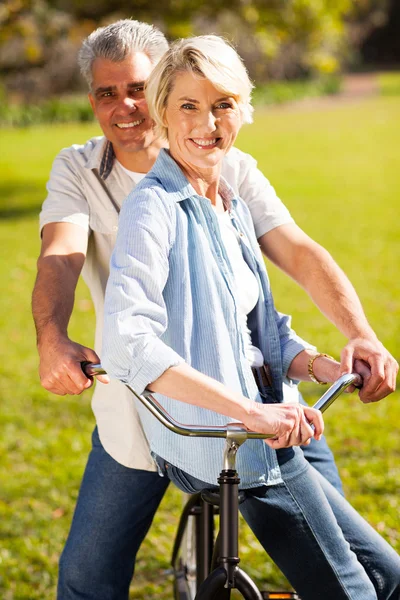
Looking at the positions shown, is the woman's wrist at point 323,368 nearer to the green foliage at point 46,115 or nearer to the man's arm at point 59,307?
the man's arm at point 59,307

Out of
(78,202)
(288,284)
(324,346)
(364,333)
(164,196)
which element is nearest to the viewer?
(164,196)

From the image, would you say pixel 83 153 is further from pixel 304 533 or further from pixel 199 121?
pixel 304 533

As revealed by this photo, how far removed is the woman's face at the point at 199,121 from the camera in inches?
84.3

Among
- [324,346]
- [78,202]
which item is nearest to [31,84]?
[324,346]

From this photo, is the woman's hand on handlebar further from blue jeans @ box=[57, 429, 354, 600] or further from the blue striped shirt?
blue jeans @ box=[57, 429, 354, 600]

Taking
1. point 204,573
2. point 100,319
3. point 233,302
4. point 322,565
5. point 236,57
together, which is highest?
point 236,57

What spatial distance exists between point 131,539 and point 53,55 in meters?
32.0

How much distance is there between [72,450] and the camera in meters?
5.79

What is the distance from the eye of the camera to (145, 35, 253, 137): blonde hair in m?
2.11

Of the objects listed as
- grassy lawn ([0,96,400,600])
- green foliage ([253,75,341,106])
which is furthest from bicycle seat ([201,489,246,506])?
green foliage ([253,75,341,106])

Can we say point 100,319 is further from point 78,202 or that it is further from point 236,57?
point 236,57

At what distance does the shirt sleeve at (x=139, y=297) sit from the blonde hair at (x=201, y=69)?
0.26 meters

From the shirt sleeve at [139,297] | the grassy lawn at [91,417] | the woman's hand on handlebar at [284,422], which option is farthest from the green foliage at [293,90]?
the woman's hand on handlebar at [284,422]

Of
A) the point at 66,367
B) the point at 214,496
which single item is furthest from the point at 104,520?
the point at 66,367
